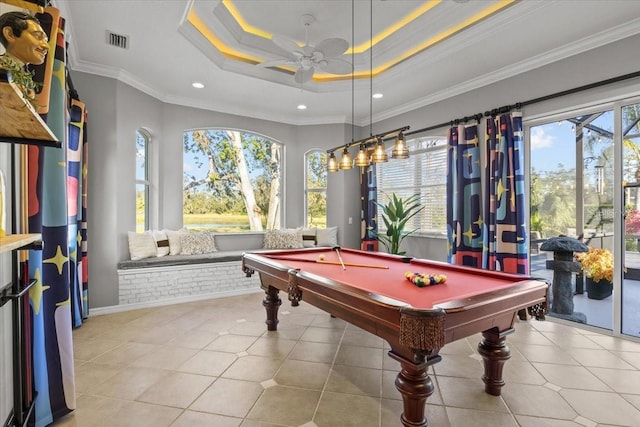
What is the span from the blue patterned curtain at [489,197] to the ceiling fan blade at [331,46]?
7.29 ft

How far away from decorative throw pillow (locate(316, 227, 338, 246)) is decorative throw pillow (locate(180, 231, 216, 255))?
5.58 ft

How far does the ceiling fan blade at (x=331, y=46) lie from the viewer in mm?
2642

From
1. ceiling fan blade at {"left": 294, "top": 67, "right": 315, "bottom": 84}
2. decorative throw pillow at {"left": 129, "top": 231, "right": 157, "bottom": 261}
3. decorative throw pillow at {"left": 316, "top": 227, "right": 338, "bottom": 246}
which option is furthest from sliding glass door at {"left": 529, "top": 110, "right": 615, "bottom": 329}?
decorative throw pillow at {"left": 129, "top": 231, "right": 157, "bottom": 261}

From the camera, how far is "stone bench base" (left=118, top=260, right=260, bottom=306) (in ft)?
13.1

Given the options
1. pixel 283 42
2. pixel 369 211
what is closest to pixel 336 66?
pixel 283 42

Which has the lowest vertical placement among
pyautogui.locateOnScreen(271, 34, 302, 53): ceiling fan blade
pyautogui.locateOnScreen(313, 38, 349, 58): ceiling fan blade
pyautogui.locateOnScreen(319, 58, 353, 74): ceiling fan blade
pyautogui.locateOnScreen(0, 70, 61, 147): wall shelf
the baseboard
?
the baseboard

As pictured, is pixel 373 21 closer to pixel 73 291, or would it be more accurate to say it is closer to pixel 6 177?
pixel 6 177

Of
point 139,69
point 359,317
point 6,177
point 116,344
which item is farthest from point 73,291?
point 359,317

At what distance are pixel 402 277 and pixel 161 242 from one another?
3.46 m

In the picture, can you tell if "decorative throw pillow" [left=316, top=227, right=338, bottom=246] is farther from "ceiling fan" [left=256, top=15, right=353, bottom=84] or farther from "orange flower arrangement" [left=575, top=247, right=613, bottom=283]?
"orange flower arrangement" [left=575, top=247, right=613, bottom=283]

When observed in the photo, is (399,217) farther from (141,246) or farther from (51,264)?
(51,264)

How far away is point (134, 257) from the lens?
4062 mm

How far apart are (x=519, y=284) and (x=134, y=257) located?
411cm

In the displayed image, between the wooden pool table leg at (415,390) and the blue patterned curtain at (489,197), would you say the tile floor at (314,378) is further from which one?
the blue patterned curtain at (489,197)
